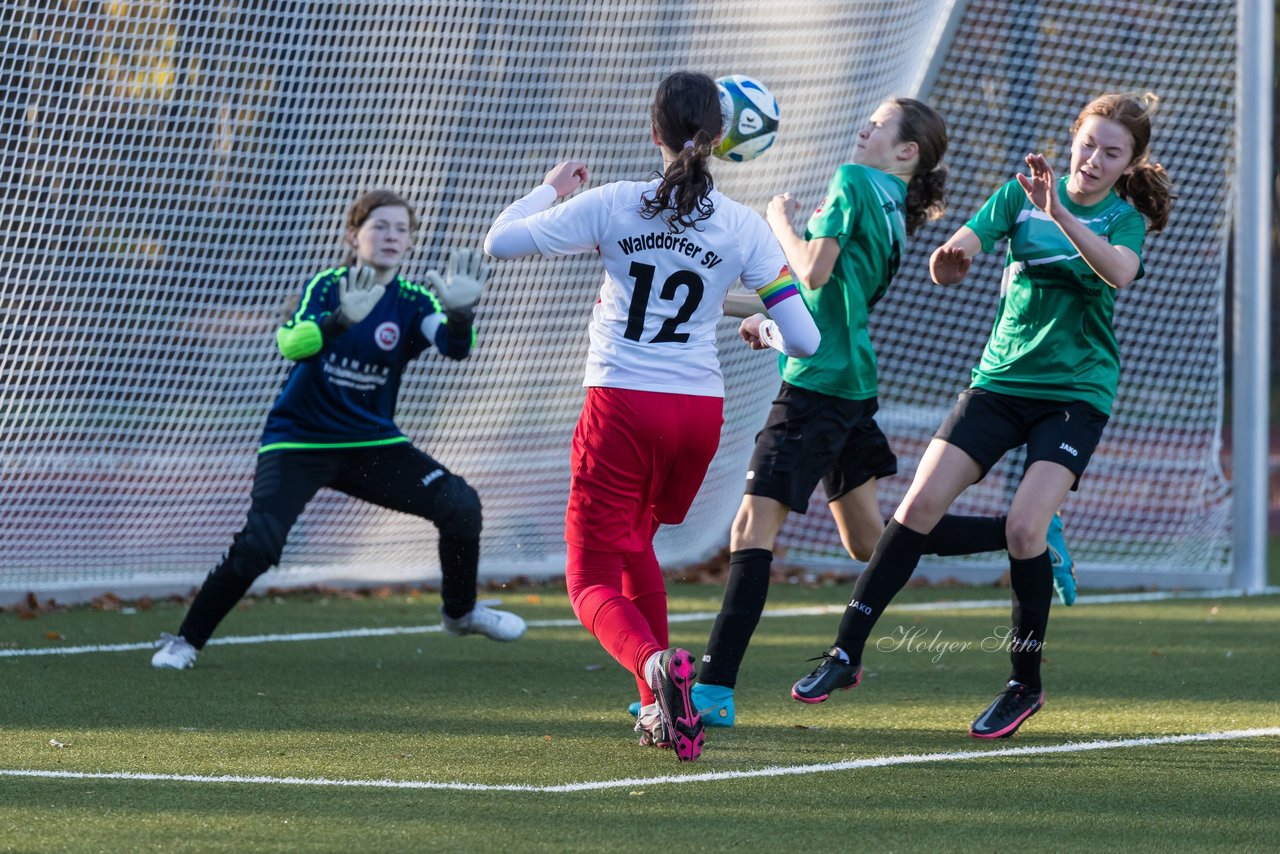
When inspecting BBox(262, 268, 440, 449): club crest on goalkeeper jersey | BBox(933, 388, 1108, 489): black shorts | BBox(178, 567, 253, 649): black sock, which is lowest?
BBox(178, 567, 253, 649): black sock

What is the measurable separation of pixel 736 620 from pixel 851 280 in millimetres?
1104

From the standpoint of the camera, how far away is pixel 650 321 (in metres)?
4.18

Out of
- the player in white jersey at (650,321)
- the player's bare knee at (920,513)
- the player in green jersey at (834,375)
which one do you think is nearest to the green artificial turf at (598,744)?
the player in green jersey at (834,375)

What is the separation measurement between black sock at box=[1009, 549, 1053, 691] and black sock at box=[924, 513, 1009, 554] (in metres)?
0.57

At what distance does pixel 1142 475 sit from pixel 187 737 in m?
6.81

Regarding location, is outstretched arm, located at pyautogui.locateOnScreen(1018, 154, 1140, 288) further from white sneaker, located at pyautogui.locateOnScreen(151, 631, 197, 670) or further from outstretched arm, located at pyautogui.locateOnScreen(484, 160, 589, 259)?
white sneaker, located at pyautogui.locateOnScreen(151, 631, 197, 670)

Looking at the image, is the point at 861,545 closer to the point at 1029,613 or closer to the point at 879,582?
the point at 879,582

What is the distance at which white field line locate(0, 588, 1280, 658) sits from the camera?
627cm

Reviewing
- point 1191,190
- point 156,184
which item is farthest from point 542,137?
point 1191,190

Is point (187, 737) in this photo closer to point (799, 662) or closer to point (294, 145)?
→ point (799, 662)

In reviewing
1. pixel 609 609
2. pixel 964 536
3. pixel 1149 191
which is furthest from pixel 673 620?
pixel 1149 191

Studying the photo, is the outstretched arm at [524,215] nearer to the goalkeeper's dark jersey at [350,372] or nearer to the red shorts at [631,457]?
the red shorts at [631,457]

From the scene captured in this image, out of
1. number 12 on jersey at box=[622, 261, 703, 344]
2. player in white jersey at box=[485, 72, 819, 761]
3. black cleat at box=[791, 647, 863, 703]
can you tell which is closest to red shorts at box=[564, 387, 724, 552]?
player in white jersey at box=[485, 72, 819, 761]

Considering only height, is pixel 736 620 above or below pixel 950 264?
below
